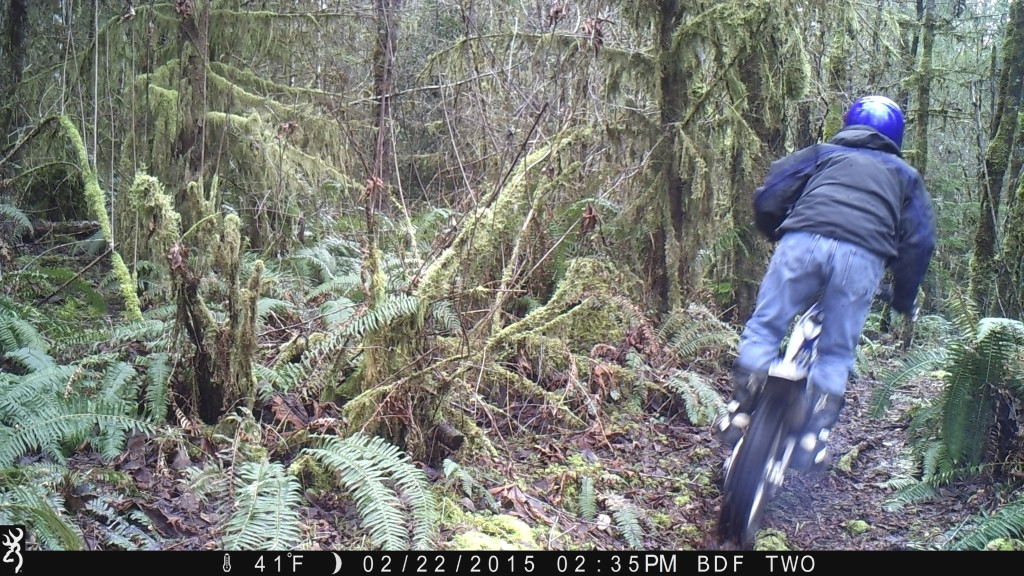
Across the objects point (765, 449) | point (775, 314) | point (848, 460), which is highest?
point (775, 314)

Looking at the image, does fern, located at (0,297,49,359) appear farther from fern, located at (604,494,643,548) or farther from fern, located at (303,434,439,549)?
fern, located at (604,494,643,548)

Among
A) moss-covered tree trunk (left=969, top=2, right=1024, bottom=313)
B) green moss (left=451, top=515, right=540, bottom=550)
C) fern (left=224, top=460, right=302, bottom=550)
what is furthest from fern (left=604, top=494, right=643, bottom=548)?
moss-covered tree trunk (left=969, top=2, right=1024, bottom=313)

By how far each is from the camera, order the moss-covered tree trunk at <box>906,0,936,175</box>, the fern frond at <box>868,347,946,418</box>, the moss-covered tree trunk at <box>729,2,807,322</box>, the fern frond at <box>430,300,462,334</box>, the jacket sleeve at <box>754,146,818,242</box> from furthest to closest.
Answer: the moss-covered tree trunk at <box>906,0,936,175</box>
the moss-covered tree trunk at <box>729,2,807,322</box>
the fern frond at <box>868,347,946,418</box>
the fern frond at <box>430,300,462,334</box>
the jacket sleeve at <box>754,146,818,242</box>

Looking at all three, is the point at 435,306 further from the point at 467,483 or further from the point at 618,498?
the point at 618,498

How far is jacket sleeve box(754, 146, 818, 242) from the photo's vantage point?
420 centimetres

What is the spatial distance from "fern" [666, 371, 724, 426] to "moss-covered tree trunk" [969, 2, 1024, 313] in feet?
9.38

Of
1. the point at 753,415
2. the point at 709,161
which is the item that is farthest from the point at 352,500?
the point at 709,161

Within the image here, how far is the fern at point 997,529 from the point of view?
11.9 ft

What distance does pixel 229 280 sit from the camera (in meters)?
3.88

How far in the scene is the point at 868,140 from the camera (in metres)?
4.07

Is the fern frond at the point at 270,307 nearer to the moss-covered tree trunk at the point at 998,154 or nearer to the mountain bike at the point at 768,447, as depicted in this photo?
the mountain bike at the point at 768,447

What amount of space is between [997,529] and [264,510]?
11.9 ft

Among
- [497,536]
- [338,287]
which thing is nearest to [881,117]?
[497,536]
